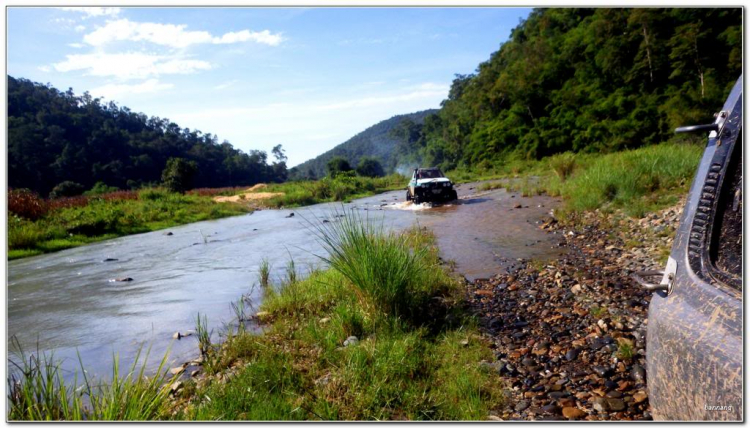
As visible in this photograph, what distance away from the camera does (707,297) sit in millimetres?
1452

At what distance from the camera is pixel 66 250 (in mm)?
14062

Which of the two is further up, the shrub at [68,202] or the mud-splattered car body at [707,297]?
the shrub at [68,202]

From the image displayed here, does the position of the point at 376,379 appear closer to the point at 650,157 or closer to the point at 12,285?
the point at 12,285

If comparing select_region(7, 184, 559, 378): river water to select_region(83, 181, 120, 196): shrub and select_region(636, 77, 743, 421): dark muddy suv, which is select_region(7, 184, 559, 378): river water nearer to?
select_region(636, 77, 743, 421): dark muddy suv

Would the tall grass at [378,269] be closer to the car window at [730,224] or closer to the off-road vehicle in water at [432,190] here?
the car window at [730,224]

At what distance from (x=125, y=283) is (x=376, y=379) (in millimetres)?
7227

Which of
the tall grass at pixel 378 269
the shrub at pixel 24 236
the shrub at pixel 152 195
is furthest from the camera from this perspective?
the shrub at pixel 152 195

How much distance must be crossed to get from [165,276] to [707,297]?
31.0 ft

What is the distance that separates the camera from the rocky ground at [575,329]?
9.95 feet

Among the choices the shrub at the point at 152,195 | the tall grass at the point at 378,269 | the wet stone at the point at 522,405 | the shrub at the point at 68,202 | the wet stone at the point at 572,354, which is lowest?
the wet stone at the point at 522,405

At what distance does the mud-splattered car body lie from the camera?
138 centimetres

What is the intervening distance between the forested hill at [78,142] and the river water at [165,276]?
2.04 meters

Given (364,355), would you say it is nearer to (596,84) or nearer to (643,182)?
(643,182)

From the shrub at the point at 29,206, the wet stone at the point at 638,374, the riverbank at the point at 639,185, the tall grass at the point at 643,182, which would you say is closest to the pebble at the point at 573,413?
the wet stone at the point at 638,374
